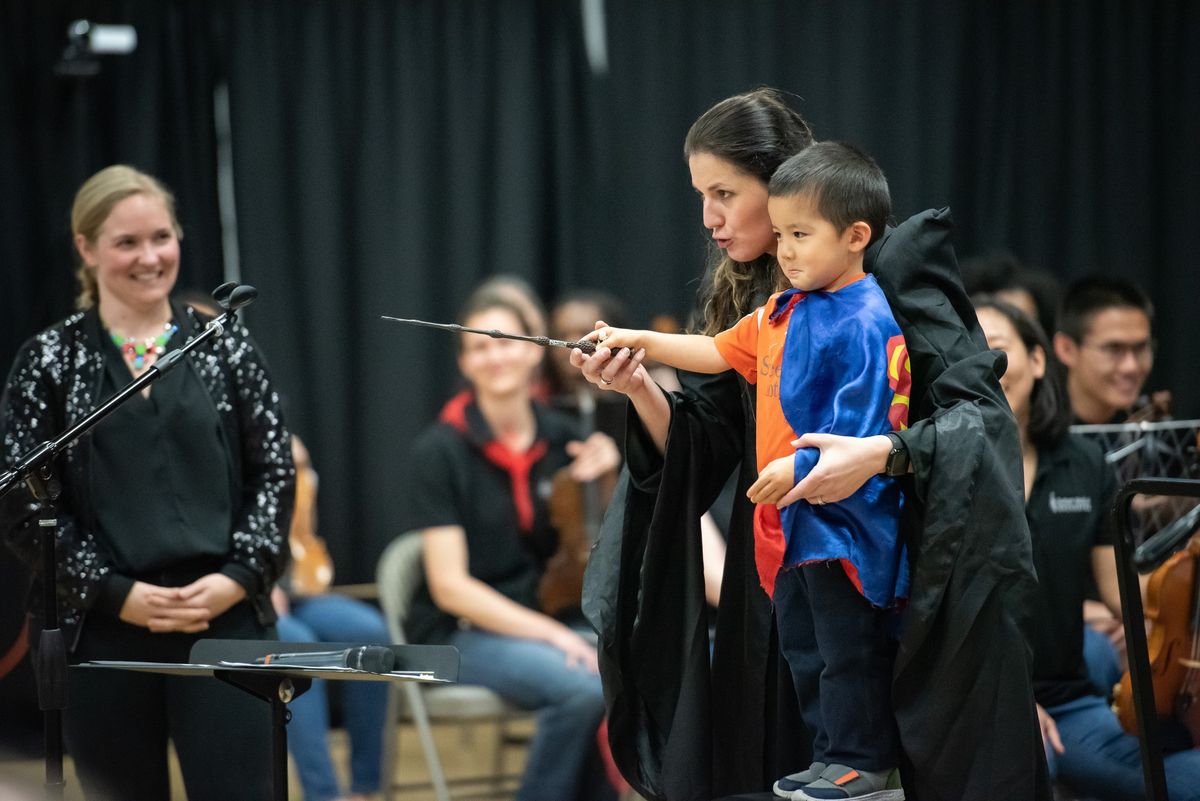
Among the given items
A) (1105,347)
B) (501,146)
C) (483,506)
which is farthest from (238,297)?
(501,146)

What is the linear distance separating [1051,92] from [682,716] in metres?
4.08

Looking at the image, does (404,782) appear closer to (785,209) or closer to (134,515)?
(134,515)

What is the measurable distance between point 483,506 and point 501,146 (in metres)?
Result: 1.79

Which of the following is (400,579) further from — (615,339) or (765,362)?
(765,362)

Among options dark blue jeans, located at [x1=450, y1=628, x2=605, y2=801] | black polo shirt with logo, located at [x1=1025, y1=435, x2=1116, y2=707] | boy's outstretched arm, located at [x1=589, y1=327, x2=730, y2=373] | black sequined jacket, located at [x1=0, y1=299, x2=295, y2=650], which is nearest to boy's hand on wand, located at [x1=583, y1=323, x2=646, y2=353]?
boy's outstretched arm, located at [x1=589, y1=327, x2=730, y2=373]

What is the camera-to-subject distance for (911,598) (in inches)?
68.2

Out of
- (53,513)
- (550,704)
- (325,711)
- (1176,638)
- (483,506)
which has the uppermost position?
(53,513)

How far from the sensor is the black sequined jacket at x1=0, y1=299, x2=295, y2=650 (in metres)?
2.50

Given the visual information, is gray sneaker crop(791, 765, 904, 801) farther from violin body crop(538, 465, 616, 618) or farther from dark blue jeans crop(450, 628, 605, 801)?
violin body crop(538, 465, 616, 618)

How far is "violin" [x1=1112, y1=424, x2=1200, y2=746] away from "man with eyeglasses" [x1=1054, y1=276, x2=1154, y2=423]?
136 centimetres

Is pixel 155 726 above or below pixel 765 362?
below

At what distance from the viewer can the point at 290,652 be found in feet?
6.63

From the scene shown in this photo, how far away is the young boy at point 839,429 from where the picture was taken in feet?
5.71

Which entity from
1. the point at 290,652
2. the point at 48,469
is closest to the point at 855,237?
the point at 290,652
